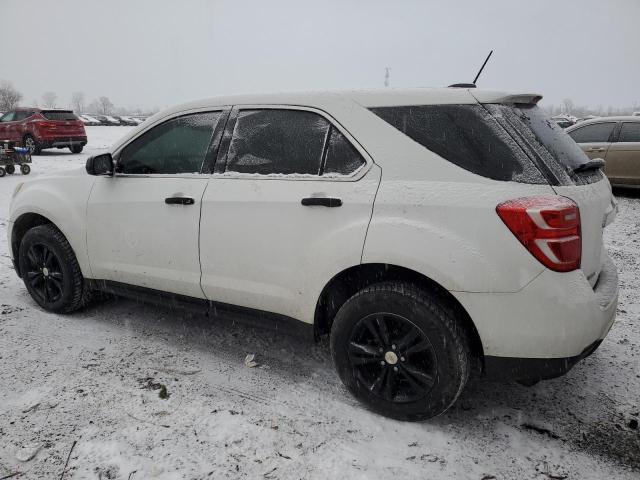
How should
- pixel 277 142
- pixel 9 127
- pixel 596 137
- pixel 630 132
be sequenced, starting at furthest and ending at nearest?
pixel 9 127 < pixel 596 137 < pixel 630 132 < pixel 277 142

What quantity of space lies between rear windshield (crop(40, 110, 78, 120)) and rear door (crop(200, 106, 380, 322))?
1658 cm

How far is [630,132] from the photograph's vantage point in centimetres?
920

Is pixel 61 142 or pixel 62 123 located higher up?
pixel 62 123

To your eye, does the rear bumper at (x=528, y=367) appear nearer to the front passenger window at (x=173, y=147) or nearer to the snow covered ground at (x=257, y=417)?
the snow covered ground at (x=257, y=417)

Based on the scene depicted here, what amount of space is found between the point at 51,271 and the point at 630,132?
10.2 m

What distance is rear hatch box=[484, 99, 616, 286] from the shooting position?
7.11 ft

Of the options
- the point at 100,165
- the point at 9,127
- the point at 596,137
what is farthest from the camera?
the point at 9,127

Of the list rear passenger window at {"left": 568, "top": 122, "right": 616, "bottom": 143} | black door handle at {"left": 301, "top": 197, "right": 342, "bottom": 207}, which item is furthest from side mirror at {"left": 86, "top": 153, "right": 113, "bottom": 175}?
rear passenger window at {"left": 568, "top": 122, "right": 616, "bottom": 143}

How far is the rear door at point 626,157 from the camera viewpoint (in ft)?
29.7

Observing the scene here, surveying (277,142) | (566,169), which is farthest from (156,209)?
(566,169)

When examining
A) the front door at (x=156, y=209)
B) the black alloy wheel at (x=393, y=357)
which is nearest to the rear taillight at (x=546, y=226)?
the black alloy wheel at (x=393, y=357)

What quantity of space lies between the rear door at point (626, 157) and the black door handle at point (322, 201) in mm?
8833

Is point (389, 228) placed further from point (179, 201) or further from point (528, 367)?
point (179, 201)

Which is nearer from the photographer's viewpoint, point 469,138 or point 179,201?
point 469,138
